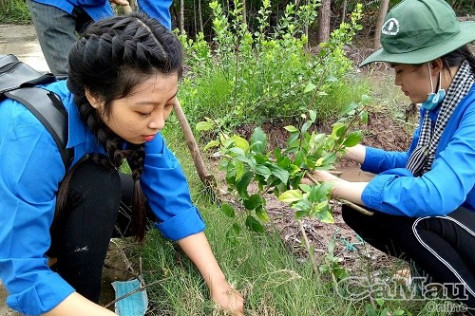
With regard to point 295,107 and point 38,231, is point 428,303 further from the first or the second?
point 295,107

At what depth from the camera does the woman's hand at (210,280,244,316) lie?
1684 mm

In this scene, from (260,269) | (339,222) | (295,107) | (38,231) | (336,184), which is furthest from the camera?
(295,107)

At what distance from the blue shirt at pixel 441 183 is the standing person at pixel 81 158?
2.40ft

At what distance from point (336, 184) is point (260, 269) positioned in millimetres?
441

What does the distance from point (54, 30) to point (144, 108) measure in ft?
4.01

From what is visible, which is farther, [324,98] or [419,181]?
[324,98]

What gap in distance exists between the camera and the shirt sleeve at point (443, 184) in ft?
5.04

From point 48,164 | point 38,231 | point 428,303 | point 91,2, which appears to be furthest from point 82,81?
point 428,303

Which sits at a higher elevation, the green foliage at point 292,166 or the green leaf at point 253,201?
the green foliage at point 292,166

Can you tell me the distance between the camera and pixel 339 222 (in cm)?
268

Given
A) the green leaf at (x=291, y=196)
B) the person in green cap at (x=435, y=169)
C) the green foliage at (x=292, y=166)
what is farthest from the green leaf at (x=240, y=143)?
the person in green cap at (x=435, y=169)

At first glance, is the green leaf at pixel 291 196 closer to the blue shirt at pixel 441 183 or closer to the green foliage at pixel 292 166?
the green foliage at pixel 292 166

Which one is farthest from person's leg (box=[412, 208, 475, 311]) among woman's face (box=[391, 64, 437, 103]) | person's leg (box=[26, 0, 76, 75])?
person's leg (box=[26, 0, 76, 75])

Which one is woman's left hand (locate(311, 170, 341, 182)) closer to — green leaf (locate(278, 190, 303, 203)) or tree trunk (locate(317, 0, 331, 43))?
green leaf (locate(278, 190, 303, 203))
